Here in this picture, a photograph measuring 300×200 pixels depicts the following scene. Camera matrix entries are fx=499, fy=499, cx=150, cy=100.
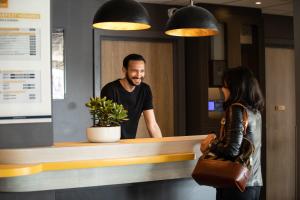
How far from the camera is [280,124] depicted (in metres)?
7.21

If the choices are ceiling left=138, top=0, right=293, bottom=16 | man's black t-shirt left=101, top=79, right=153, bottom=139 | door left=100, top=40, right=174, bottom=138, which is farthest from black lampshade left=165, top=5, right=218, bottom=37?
door left=100, top=40, right=174, bottom=138

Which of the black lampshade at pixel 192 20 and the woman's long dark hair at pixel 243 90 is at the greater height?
the black lampshade at pixel 192 20

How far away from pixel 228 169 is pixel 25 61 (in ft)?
4.48

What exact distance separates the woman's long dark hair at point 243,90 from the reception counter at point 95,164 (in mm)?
537

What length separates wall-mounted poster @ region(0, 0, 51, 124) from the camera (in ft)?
9.75

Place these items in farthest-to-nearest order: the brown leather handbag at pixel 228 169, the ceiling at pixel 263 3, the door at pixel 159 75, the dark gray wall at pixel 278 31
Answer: the dark gray wall at pixel 278 31, the door at pixel 159 75, the ceiling at pixel 263 3, the brown leather handbag at pixel 228 169

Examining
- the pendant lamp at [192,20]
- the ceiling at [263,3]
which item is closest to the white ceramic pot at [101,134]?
the pendant lamp at [192,20]

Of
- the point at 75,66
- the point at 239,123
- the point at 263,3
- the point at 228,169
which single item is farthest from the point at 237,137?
the point at 263,3

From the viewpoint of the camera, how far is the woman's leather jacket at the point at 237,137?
2840mm

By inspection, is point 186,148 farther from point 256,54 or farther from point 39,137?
point 256,54

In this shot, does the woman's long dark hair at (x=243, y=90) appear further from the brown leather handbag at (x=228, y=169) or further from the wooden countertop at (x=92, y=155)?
the wooden countertop at (x=92, y=155)

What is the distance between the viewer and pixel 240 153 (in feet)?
9.53

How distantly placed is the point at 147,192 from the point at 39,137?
0.85 metres

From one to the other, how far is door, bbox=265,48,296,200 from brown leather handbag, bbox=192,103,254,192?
431cm
